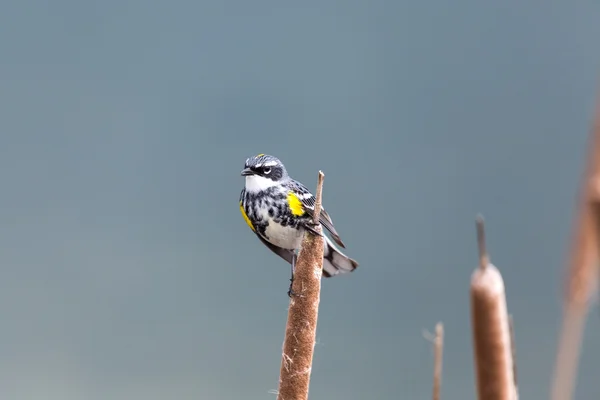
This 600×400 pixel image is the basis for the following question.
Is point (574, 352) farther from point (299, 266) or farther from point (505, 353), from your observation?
point (299, 266)

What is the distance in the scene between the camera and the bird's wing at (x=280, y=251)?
173 inches

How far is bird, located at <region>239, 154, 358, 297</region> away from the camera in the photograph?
164 inches

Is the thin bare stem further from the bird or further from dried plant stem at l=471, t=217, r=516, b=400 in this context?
the bird

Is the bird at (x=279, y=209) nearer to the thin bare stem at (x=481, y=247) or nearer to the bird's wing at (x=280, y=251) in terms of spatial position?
the bird's wing at (x=280, y=251)

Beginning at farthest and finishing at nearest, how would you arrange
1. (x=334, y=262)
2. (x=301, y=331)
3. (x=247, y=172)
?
1. (x=334, y=262)
2. (x=247, y=172)
3. (x=301, y=331)

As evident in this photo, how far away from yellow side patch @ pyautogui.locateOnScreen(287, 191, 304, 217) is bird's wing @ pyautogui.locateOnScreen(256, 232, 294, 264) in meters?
0.33

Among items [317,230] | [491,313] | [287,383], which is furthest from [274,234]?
[491,313]

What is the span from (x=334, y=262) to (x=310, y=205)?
0.40 metres

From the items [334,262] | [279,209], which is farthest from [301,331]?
[334,262]

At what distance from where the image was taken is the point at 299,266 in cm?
317

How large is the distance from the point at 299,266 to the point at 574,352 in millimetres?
1760

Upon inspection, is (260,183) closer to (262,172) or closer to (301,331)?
(262,172)

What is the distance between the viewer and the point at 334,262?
4355 mm

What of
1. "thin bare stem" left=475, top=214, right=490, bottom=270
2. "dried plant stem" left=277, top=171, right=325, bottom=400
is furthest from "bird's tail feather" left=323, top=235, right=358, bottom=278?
"thin bare stem" left=475, top=214, right=490, bottom=270
